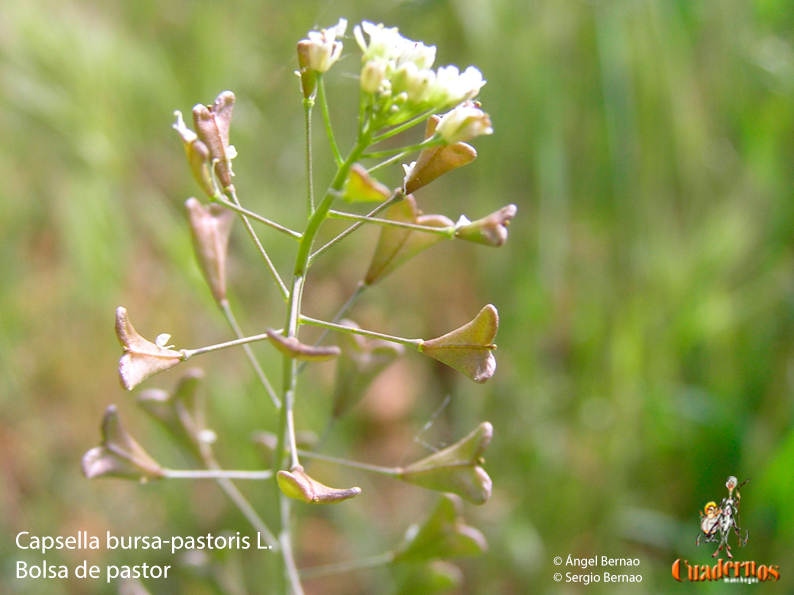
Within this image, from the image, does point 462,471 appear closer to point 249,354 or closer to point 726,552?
point 249,354

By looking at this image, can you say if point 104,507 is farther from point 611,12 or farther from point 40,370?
point 611,12

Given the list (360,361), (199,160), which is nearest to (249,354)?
(360,361)

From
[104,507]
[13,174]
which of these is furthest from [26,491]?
[13,174]

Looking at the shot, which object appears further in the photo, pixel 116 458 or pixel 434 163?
pixel 116 458

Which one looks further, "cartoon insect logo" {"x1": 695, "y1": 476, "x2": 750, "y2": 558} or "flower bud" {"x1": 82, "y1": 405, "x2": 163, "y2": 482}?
"cartoon insect logo" {"x1": 695, "y1": 476, "x2": 750, "y2": 558}

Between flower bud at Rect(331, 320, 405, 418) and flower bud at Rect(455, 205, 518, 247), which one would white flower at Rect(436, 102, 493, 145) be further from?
flower bud at Rect(331, 320, 405, 418)

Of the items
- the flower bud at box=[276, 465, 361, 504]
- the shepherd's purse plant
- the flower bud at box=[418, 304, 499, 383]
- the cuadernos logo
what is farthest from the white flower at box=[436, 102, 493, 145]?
the cuadernos logo

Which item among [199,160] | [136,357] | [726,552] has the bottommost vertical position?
[726,552]
